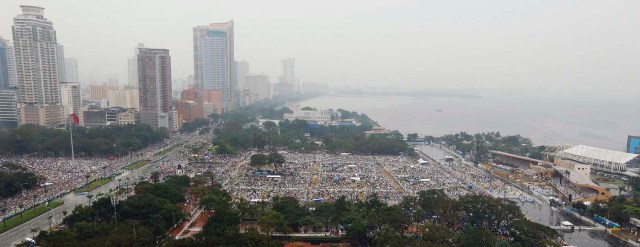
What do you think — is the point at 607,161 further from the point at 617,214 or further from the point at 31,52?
the point at 31,52

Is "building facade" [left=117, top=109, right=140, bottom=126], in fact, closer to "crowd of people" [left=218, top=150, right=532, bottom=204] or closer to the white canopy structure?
"crowd of people" [left=218, top=150, right=532, bottom=204]

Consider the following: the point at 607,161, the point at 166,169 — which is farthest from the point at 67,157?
the point at 607,161

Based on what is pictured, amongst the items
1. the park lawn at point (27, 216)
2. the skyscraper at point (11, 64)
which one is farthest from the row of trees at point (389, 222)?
the skyscraper at point (11, 64)

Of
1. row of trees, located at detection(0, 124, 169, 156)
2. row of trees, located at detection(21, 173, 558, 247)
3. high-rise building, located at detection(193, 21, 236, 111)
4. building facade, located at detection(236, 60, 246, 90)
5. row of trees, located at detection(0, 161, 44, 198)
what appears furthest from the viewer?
building facade, located at detection(236, 60, 246, 90)

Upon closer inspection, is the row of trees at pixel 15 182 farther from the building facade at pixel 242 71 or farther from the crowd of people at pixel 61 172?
the building facade at pixel 242 71

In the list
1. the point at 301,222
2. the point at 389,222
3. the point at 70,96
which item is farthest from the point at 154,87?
the point at 389,222

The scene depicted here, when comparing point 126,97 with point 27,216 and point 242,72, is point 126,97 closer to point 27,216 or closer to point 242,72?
point 242,72

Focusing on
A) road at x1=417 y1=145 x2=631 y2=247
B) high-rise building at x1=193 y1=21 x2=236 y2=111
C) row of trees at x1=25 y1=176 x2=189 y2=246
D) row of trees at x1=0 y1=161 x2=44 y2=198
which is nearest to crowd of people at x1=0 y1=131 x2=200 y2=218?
row of trees at x1=0 y1=161 x2=44 y2=198
